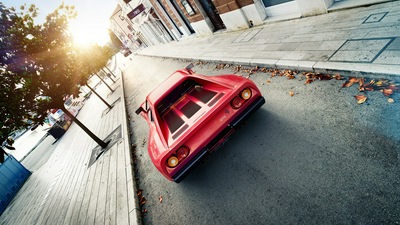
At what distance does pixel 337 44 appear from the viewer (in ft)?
15.0

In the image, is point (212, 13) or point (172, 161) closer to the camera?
point (172, 161)

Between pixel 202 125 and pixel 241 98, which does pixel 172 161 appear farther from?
pixel 241 98

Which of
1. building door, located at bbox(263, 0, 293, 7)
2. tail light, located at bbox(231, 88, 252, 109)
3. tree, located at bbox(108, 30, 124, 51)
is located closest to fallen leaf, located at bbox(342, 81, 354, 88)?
tail light, located at bbox(231, 88, 252, 109)

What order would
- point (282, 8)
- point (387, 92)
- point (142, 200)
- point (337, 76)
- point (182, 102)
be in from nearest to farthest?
point (387, 92) < point (337, 76) < point (142, 200) < point (182, 102) < point (282, 8)

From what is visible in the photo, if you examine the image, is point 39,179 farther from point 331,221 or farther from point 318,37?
point 318,37

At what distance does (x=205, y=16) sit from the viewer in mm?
13156

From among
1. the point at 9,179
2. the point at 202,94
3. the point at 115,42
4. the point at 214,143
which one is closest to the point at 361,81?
the point at 214,143

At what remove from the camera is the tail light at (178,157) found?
3391mm

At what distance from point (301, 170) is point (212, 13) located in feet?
40.1

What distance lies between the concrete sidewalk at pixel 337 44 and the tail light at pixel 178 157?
3277 mm

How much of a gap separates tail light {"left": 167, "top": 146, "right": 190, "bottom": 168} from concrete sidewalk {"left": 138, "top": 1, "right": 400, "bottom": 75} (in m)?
3.28

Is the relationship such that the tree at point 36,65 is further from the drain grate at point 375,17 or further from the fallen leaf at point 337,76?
the drain grate at point 375,17

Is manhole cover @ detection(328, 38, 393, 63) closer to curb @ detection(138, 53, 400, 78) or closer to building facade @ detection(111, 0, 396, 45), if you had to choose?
curb @ detection(138, 53, 400, 78)

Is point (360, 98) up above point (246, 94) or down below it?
below
